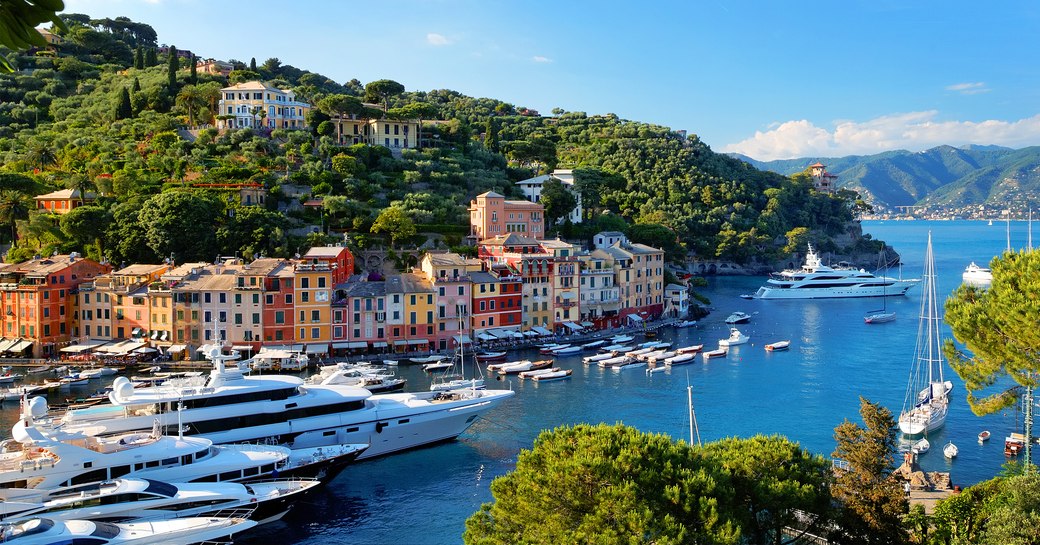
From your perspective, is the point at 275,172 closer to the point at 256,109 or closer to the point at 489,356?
the point at 256,109

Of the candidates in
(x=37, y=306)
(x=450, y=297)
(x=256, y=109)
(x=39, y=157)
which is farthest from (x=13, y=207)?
(x=450, y=297)

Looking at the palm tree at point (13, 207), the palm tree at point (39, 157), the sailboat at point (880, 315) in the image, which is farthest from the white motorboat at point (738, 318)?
the palm tree at point (39, 157)

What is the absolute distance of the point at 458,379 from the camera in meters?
42.1

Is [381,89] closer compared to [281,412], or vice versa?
[281,412]

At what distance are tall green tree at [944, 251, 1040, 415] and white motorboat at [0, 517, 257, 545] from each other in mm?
19605

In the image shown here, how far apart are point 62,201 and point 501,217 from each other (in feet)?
107

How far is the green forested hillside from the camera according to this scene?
56.7 metres

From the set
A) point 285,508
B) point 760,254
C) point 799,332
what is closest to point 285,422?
point 285,508

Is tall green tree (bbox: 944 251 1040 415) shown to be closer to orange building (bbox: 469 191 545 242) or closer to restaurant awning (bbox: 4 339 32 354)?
orange building (bbox: 469 191 545 242)

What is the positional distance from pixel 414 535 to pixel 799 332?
4318 cm

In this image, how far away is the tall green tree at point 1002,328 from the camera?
1967 cm

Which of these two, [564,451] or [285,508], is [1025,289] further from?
[285,508]

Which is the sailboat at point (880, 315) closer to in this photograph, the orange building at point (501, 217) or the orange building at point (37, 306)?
the orange building at point (501, 217)

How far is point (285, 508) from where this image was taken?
24.0 meters
